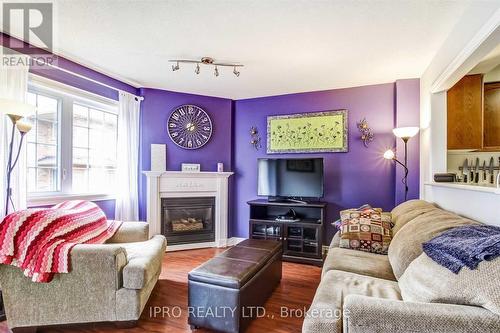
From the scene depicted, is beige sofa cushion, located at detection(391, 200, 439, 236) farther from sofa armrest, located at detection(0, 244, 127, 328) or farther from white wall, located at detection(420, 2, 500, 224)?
sofa armrest, located at detection(0, 244, 127, 328)

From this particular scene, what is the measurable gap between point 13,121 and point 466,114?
4205mm

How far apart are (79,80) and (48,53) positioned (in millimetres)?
412

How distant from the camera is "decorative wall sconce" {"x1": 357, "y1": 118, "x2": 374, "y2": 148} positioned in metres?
3.61

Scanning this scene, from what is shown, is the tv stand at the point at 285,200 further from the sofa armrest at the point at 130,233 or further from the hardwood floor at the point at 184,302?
the sofa armrest at the point at 130,233

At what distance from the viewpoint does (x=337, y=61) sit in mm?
2857

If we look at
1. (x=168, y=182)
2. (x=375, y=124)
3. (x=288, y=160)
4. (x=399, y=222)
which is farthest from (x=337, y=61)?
(x=168, y=182)

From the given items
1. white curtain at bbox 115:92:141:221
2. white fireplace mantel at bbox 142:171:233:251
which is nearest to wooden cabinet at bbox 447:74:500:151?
white fireplace mantel at bbox 142:171:233:251

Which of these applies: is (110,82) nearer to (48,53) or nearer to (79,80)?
(79,80)

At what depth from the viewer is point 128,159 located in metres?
3.59

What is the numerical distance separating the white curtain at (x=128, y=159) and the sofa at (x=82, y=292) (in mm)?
1660

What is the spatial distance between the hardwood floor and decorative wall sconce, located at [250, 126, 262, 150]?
1879 millimetres

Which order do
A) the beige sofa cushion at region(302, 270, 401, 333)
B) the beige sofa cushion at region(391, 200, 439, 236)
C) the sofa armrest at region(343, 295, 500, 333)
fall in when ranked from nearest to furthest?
the sofa armrest at region(343, 295, 500, 333) → the beige sofa cushion at region(302, 270, 401, 333) → the beige sofa cushion at region(391, 200, 439, 236)

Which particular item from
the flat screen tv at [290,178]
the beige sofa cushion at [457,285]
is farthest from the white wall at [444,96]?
the flat screen tv at [290,178]

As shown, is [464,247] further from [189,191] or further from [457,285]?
[189,191]
